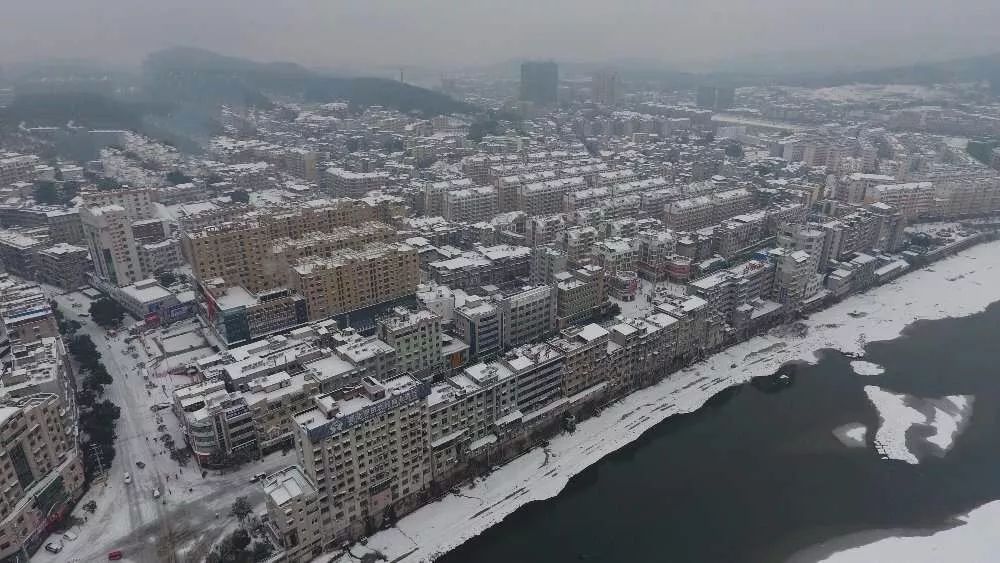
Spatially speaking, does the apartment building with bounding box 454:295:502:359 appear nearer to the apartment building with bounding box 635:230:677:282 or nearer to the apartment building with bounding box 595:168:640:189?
the apartment building with bounding box 635:230:677:282

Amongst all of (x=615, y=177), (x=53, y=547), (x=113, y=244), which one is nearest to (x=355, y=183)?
(x=113, y=244)

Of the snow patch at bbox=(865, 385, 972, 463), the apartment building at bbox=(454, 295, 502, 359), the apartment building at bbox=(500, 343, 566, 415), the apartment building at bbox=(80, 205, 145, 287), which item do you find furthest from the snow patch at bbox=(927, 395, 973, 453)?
the apartment building at bbox=(80, 205, 145, 287)

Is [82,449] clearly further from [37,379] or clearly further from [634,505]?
[634,505]

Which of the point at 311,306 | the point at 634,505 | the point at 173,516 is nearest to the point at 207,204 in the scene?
the point at 311,306

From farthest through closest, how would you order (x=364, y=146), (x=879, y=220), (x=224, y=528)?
1. (x=364, y=146)
2. (x=879, y=220)
3. (x=224, y=528)

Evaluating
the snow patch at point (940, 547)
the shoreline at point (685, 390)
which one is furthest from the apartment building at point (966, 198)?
the snow patch at point (940, 547)

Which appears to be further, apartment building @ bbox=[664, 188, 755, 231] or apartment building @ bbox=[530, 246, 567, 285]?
apartment building @ bbox=[664, 188, 755, 231]
